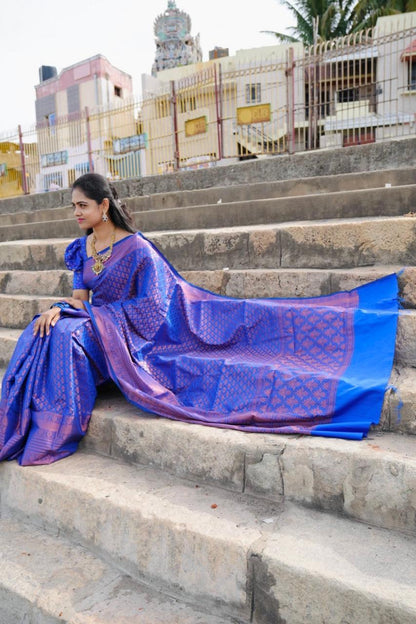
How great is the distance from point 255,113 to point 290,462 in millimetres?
7304

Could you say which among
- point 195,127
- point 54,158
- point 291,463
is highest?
point 54,158

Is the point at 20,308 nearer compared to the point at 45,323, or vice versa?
the point at 45,323

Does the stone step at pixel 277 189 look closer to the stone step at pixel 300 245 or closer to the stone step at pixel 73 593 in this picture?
the stone step at pixel 300 245

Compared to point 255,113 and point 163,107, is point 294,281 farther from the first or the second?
point 163,107

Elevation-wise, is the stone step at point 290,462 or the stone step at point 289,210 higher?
the stone step at point 289,210

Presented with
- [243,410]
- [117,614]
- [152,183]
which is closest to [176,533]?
[117,614]

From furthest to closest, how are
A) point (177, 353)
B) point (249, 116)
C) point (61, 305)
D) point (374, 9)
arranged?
point (374, 9) → point (249, 116) → point (177, 353) → point (61, 305)

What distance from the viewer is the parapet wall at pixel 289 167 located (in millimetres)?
4883

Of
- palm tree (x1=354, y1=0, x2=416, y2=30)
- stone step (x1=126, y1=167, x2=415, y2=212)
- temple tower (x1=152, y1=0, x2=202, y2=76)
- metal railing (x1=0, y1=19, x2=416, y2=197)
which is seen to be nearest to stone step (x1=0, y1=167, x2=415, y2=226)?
stone step (x1=126, y1=167, x2=415, y2=212)

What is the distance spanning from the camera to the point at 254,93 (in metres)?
9.00

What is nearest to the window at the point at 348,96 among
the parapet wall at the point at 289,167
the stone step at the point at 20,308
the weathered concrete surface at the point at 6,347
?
the parapet wall at the point at 289,167

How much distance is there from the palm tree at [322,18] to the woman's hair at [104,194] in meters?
22.1

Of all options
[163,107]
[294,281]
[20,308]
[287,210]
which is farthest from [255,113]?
[294,281]

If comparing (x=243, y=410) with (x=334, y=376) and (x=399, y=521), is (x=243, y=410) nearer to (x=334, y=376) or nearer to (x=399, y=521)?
(x=334, y=376)
